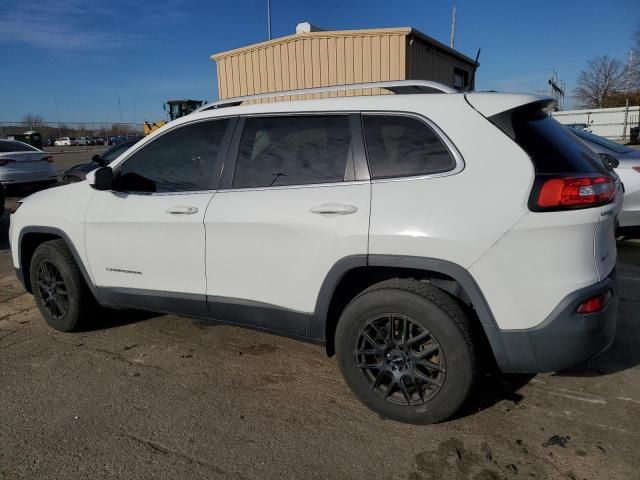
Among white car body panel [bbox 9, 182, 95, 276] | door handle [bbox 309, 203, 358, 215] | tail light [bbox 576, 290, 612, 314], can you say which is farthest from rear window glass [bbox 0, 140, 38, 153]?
tail light [bbox 576, 290, 612, 314]

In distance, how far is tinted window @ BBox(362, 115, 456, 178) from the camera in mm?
2523

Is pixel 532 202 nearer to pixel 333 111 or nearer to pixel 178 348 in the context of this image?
pixel 333 111

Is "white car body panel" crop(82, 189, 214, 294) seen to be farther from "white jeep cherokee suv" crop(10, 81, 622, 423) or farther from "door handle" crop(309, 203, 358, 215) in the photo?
"door handle" crop(309, 203, 358, 215)

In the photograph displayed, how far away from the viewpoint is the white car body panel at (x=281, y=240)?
8.65 feet

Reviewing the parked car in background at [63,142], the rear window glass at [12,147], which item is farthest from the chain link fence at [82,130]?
the rear window glass at [12,147]

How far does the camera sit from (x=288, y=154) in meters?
2.97

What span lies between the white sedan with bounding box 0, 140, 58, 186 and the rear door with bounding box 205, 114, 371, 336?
9.11 metres

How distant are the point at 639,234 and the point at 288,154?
524 cm

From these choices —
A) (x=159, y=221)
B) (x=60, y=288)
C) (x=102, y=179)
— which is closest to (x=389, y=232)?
(x=159, y=221)

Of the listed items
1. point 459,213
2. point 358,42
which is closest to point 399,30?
point 358,42

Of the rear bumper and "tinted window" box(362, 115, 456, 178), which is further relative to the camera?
Result: "tinted window" box(362, 115, 456, 178)

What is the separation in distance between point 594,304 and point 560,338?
0.76 feet

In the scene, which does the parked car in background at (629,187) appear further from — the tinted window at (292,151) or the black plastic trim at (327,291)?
the black plastic trim at (327,291)

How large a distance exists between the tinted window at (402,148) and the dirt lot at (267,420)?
1.38m
